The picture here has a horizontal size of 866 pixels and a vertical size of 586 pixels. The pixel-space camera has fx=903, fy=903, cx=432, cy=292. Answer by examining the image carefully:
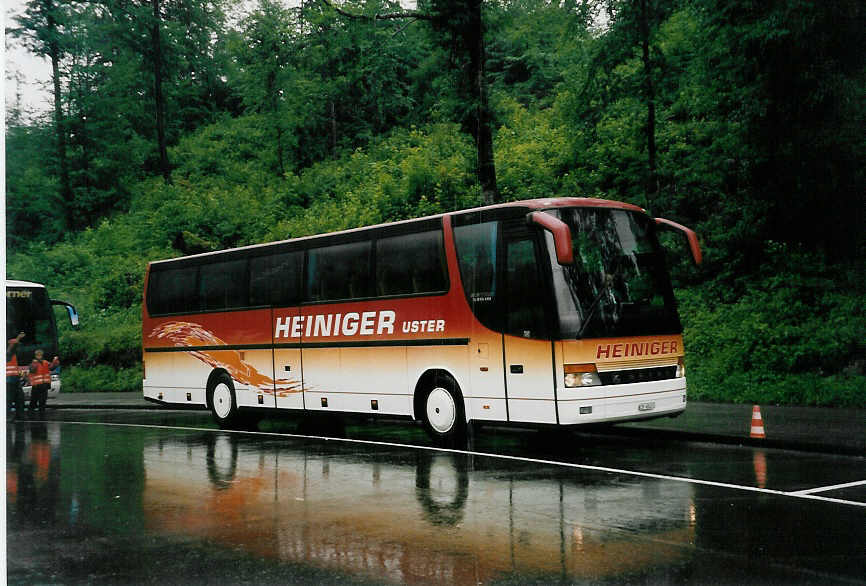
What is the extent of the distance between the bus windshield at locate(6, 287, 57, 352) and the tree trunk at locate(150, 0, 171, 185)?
17.0m

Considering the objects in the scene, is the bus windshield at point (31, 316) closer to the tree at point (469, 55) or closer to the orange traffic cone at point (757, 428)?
the tree at point (469, 55)

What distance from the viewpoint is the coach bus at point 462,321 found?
41.5ft

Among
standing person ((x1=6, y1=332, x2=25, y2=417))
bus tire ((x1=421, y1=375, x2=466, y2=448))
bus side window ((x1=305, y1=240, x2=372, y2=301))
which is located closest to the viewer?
bus tire ((x1=421, y1=375, x2=466, y2=448))

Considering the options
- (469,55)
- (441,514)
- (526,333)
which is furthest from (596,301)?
(469,55)

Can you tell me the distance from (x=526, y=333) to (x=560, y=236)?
1.85 meters

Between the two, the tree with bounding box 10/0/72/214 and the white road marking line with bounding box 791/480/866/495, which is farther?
the tree with bounding box 10/0/72/214

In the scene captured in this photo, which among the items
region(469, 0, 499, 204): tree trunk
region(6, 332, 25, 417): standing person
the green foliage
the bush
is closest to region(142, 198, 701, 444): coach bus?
the green foliage

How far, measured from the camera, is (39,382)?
23.7m

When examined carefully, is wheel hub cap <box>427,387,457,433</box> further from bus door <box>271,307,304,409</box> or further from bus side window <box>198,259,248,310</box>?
bus side window <box>198,259,248,310</box>

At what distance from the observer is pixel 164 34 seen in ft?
146

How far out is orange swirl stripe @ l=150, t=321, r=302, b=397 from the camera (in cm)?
1783

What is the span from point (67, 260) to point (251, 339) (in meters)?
22.4

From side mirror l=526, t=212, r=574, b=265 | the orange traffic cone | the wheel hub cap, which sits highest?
side mirror l=526, t=212, r=574, b=265

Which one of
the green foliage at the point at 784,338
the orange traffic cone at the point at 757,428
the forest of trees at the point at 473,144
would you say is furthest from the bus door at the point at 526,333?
the forest of trees at the point at 473,144
